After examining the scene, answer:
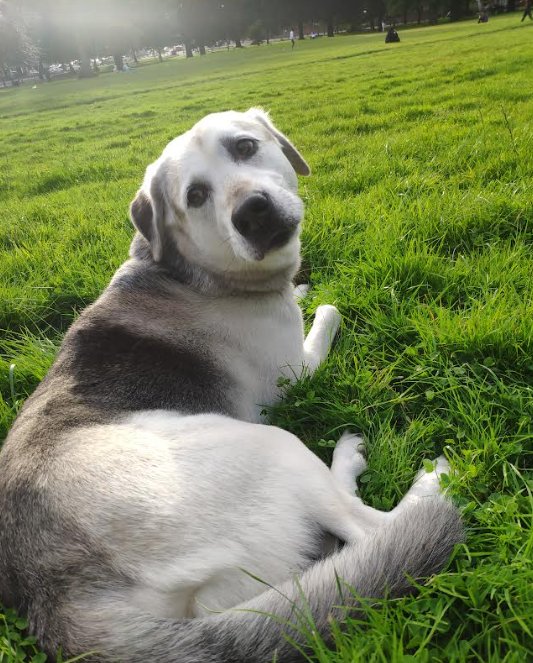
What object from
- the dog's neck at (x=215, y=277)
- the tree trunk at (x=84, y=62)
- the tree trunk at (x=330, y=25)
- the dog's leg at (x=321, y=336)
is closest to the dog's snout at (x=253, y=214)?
the dog's neck at (x=215, y=277)

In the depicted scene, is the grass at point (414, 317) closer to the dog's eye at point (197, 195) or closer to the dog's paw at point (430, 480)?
the dog's paw at point (430, 480)

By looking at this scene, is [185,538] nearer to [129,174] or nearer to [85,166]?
[129,174]

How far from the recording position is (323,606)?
5.08ft

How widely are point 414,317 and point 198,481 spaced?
5.91ft

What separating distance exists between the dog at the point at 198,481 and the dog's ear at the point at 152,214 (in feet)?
0.16

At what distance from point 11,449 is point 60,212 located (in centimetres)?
536

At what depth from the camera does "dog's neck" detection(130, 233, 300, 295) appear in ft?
9.77

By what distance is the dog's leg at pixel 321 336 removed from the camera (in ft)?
9.96

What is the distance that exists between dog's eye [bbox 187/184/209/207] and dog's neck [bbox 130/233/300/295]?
0.33 meters

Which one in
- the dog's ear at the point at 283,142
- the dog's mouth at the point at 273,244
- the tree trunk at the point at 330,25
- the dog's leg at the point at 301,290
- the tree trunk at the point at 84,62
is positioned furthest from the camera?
the tree trunk at the point at 330,25

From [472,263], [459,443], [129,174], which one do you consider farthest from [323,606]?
[129,174]

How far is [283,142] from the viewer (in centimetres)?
364

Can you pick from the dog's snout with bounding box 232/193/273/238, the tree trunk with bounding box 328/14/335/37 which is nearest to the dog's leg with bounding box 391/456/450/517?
the dog's snout with bounding box 232/193/273/238

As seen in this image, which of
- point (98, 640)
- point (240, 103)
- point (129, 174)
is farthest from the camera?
point (240, 103)
